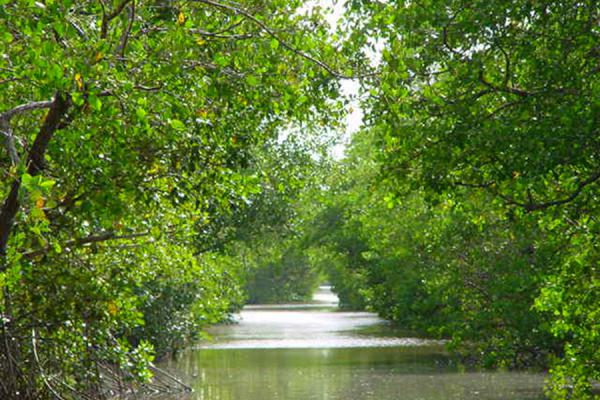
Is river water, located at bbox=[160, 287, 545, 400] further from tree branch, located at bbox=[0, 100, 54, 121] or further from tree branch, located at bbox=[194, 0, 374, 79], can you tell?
tree branch, located at bbox=[0, 100, 54, 121]

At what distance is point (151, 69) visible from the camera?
29.1 ft

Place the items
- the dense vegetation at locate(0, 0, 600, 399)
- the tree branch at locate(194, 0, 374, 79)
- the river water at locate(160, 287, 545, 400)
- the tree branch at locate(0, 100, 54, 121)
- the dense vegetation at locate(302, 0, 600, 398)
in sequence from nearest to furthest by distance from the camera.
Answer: the tree branch at locate(0, 100, 54, 121)
the dense vegetation at locate(0, 0, 600, 399)
the tree branch at locate(194, 0, 374, 79)
the dense vegetation at locate(302, 0, 600, 398)
the river water at locate(160, 287, 545, 400)

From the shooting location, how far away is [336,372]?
27.1 m

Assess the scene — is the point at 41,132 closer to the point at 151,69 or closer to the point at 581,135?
the point at 151,69

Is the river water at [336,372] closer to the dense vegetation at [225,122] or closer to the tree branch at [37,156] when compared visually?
the dense vegetation at [225,122]

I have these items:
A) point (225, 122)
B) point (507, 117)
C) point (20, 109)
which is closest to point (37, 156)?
point (20, 109)

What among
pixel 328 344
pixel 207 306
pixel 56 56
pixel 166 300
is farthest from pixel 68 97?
pixel 328 344

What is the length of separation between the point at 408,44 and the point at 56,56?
176 inches

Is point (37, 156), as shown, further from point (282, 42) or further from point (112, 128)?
point (282, 42)

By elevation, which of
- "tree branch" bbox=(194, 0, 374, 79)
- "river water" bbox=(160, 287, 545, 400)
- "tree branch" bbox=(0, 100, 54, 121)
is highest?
"tree branch" bbox=(194, 0, 374, 79)

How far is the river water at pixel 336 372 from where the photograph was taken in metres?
22.1

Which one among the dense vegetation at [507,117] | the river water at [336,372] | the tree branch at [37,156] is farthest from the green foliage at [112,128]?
the river water at [336,372]

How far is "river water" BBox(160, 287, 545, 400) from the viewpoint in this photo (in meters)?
22.1

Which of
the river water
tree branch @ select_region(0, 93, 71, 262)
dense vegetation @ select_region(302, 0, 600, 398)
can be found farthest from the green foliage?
the river water
